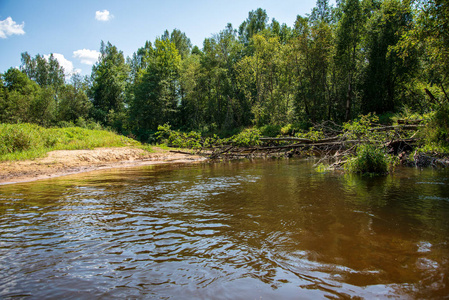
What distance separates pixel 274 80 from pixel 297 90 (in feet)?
26.0

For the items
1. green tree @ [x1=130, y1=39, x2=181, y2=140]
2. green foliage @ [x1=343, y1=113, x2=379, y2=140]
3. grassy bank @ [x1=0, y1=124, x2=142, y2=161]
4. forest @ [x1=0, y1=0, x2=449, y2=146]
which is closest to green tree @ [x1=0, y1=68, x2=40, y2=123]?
forest @ [x1=0, y1=0, x2=449, y2=146]

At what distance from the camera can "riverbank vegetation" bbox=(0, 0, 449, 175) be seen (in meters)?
9.30

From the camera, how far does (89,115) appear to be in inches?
2121

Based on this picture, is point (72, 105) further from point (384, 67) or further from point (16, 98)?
point (384, 67)

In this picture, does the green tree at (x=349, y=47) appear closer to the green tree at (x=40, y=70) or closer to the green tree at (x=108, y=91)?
the green tree at (x=108, y=91)

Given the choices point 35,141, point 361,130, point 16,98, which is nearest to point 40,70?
point 16,98

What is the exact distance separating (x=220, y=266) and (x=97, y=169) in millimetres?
12589

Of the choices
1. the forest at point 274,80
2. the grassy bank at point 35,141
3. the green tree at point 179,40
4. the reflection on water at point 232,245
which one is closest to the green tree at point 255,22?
the forest at point 274,80

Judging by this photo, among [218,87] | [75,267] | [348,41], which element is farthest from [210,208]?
[218,87]

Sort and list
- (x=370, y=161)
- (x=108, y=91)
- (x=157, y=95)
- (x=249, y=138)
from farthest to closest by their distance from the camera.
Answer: (x=108, y=91)
(x=157, y=95)
(x=249, y=138)
(x=370, y=161)

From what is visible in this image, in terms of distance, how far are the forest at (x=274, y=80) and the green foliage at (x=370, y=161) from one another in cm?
184

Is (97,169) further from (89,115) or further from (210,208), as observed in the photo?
(89,115)

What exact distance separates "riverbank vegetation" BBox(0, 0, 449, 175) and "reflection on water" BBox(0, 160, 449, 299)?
4.28m

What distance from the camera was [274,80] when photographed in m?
38.2
